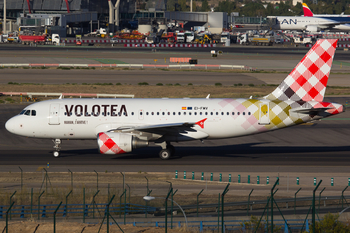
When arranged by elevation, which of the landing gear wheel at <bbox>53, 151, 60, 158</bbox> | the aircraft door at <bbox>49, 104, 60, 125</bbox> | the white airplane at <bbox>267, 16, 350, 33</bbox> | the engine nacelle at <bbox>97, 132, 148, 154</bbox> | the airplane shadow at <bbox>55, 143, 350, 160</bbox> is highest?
the white airplane at <bbox>267, 16, 350, 33</bbox>

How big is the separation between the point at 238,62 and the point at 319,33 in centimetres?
8796

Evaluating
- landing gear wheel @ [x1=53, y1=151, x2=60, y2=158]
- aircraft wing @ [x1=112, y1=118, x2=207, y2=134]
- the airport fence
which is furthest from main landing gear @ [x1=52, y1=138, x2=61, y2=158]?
the airport fence

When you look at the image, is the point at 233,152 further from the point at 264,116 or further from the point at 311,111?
the point at 311,111

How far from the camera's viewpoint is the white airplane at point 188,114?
35.3 m

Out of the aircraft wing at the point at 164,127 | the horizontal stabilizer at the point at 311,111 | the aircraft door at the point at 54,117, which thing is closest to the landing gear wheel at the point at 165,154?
the aircraft wing at the point at 164,127

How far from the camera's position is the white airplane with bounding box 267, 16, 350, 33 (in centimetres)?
17912

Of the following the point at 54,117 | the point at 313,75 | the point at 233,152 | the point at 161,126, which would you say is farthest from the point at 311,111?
the point at 54,117

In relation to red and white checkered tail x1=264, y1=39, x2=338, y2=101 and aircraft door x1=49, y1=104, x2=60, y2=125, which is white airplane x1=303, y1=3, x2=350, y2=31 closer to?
red and white checkered tail x1=264, y1=39, x2=338, y2=101

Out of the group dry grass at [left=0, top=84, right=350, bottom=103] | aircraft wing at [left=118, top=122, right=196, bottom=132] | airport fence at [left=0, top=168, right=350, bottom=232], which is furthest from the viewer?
dry grass at [left=0, top=84, right=350, bottom=103]

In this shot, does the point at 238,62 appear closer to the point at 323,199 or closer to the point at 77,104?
the point at 77,104

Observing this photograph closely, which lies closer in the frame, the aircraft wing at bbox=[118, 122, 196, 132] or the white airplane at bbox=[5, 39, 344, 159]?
the aircraft wing at bbox=[118, 122, 196, 132]

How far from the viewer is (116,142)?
34031mm

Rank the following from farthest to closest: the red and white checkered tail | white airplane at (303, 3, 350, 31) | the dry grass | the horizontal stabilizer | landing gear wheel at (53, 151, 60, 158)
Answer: white airplane at (303, 3, 350, 31) < the dry grass < landing gear wheel at (53, 151, 60, 158) < the red and white checkered tail < the horizontal stabilizer

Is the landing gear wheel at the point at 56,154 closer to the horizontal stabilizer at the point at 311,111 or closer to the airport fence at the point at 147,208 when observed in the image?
the airport fence at the point at 147,208
